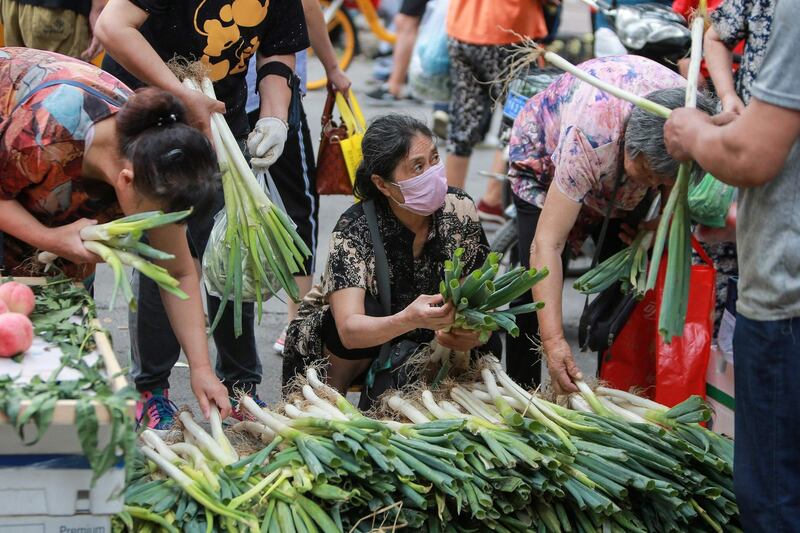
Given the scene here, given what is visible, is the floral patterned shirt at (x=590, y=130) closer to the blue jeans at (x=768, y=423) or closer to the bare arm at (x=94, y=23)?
the blue jeans at (x=768, y=423)

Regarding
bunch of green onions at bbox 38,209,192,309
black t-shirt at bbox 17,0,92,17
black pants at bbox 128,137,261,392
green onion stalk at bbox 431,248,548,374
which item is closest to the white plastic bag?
black t-shirt at bbox 17,0,92,17

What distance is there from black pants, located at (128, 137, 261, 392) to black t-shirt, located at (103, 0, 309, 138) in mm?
235

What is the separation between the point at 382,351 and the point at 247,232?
1.74ft

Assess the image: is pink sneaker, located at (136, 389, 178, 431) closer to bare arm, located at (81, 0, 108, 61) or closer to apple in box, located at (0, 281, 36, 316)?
apple in box, located at (0, 281, 36, 316)

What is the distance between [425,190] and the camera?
10.1 feet

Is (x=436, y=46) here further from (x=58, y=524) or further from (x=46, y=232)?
(x=58, y=524)

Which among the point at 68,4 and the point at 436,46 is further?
the point at 436,46

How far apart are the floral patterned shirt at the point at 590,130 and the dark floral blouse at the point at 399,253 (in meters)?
0.30

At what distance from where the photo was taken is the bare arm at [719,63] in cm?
336

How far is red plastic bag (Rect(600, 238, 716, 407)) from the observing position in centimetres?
321

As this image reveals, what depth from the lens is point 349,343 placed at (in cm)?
303

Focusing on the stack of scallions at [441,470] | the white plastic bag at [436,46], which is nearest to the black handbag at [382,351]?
the stack of scallions at [441,470]

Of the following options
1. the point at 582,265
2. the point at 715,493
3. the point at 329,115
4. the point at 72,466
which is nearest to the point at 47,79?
the point at 72,466

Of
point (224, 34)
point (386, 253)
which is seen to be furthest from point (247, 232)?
point (224, 34)
